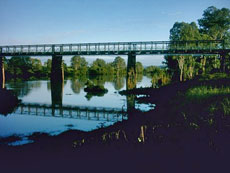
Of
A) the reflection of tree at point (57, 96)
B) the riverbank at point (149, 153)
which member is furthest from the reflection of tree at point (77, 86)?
the riverbank at point (149, 153)

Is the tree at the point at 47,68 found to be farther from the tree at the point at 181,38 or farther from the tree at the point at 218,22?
the tree at the point at 218,22

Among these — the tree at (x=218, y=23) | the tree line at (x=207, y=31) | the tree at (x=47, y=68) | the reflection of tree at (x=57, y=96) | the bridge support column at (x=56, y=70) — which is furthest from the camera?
the tree at (x=47, y=68)

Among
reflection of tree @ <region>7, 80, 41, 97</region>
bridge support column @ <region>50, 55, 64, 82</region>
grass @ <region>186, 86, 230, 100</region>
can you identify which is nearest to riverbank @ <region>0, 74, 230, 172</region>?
grass @ <region>186, 86, 230, 100</region>

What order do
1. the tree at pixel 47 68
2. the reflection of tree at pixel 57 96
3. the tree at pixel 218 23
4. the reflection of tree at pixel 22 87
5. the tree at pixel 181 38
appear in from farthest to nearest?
the tree at pixel 47 68
the tree at pixel 218 23
the tree at pixel 181 38
the reflection of tree at pixel 22 87
the reflection of tree at pixel 57 96

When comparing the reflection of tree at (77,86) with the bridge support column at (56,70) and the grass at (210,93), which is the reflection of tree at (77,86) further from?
the grass at (210,93)

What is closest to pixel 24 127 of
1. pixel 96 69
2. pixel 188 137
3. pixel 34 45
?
pixel 188 137

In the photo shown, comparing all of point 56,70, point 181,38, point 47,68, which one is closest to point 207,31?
point 181,38

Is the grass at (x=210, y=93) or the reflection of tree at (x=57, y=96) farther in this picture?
the reflection of tree at (x=57, y=96)

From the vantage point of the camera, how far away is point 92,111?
72.7 ft

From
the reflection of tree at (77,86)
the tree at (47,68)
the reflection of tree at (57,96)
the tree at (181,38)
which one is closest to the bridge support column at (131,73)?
the tree at (181,38)

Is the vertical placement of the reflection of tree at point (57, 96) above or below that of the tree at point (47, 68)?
below

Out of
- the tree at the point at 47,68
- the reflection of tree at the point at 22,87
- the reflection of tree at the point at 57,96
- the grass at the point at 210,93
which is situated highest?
the tree at the point at 47,68

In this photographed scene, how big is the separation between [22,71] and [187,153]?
85.0 m

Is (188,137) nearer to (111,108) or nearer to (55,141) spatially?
(55,141)
